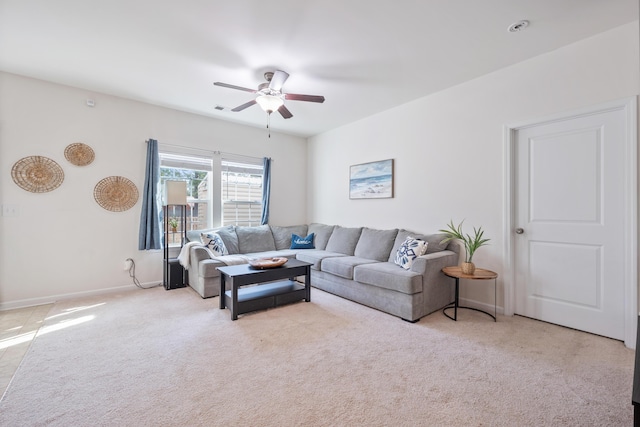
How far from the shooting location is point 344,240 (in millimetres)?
4469

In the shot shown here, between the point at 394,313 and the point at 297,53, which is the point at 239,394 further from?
the point at 297,53

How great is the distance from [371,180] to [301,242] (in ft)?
5.22

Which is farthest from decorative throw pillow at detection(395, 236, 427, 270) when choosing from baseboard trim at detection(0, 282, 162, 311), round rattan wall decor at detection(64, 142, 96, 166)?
round rattan wall decor at detection(64, 142, 96, 166)

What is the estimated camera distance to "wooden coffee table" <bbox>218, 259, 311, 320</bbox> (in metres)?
2.89

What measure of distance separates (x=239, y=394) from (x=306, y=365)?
506 mm

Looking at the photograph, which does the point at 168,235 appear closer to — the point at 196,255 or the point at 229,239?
the point at 196,255

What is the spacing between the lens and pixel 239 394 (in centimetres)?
171

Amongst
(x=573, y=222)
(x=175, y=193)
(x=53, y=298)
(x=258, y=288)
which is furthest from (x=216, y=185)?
(x=573, y=222)

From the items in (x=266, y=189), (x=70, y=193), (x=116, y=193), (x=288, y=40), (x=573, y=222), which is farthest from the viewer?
(x=266, y=189)

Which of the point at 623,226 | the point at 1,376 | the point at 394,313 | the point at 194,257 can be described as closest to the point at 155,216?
the point at 194,257

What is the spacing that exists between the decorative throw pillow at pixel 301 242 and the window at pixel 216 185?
0.90 meters

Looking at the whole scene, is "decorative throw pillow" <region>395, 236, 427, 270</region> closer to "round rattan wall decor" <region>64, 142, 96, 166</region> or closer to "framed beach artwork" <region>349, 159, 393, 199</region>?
"framed beach artwork" <region>349, 159, 393, 199</region>

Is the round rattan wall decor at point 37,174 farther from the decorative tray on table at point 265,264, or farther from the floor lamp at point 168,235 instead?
the decorative tray on table at point 265,264

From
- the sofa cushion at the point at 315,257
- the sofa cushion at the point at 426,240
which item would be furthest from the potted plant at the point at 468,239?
the sofa cushion at the point at 315,257
